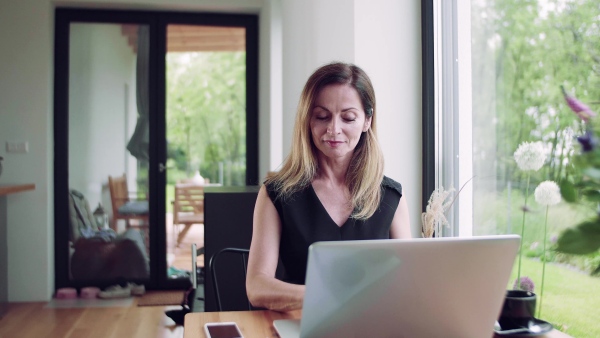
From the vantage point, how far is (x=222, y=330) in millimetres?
1357

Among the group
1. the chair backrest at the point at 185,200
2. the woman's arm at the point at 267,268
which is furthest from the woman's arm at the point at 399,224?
the chair backrest at the point at 185,200

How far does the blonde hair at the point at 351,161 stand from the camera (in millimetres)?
1913

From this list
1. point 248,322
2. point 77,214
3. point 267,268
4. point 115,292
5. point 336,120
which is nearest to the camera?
point 248,322

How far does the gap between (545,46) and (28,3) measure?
4.47 metres

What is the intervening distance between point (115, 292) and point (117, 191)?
85cm

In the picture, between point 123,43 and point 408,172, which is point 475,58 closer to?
point 408,172

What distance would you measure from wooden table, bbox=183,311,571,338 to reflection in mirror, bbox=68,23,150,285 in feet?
14.2

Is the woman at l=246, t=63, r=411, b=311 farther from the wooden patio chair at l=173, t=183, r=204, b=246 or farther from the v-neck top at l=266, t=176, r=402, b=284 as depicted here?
the wooden patio chair at l=173, t=183, r=204, b=246

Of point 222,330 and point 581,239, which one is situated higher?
point 581,239

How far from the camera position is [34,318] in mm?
4652

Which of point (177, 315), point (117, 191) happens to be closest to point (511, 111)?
point (177, 315)

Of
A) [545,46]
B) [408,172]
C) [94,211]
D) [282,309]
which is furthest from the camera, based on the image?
[94,211]

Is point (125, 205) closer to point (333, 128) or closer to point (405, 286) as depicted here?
point (333, 128)

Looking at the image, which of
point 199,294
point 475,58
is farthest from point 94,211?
point 475,58
